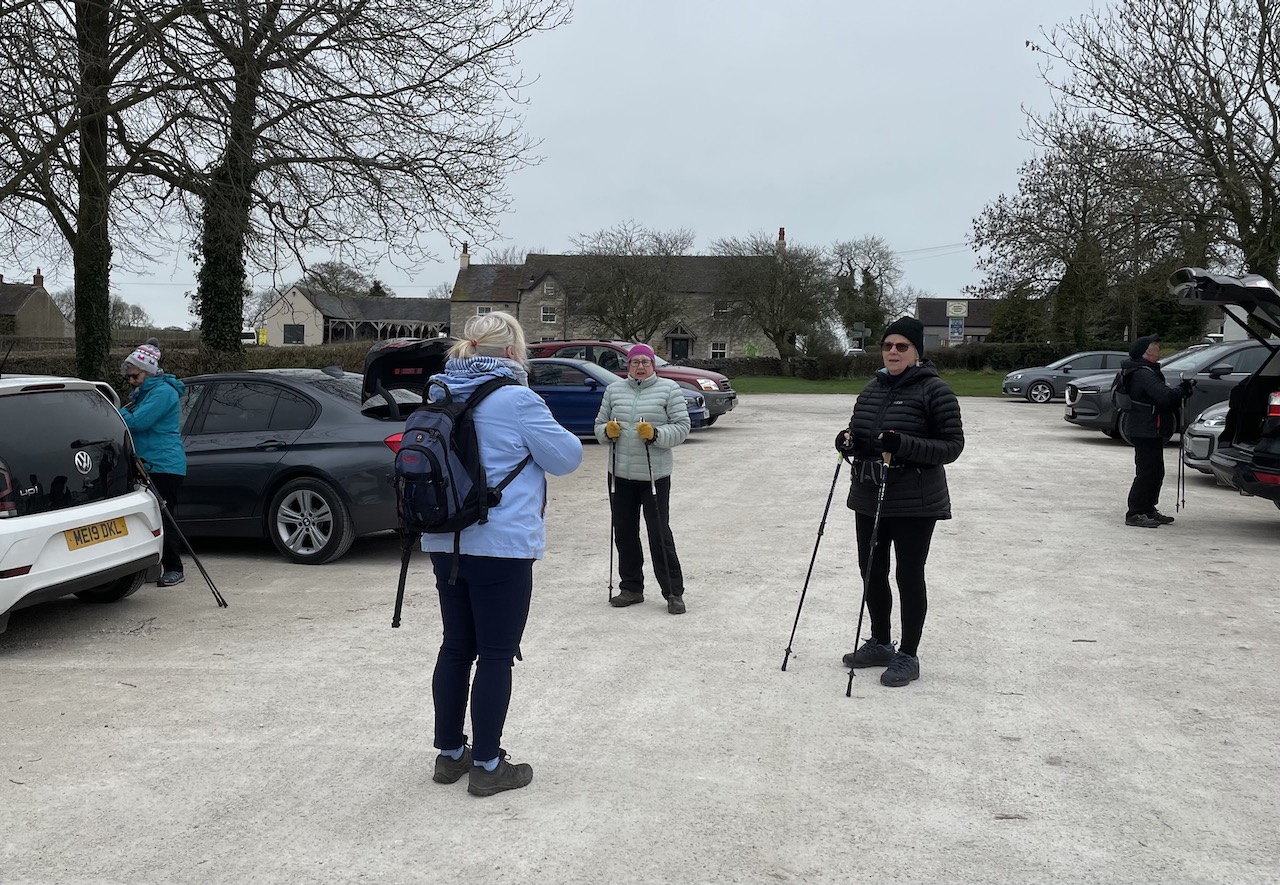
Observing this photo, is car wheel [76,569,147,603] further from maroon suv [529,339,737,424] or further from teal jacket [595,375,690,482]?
maroon suv [529,339,737,424]

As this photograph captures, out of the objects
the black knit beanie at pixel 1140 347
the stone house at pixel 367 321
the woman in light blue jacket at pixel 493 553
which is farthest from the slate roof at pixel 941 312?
the woman in light blue jacket at pixel 493 553

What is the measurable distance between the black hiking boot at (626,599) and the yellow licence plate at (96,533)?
3137 millimetres

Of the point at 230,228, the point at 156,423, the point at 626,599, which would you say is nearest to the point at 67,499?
the point at 156,423

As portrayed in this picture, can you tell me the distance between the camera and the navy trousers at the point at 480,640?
4180mm

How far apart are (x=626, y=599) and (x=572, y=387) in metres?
12.7

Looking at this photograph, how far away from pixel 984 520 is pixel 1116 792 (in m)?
7.13

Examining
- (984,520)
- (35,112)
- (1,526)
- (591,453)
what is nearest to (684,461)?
(591,453)

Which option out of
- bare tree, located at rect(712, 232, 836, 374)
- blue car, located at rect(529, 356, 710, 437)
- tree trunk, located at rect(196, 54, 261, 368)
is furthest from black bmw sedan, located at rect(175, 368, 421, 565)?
bare tree, located at rect(712, 232, 836, 374)

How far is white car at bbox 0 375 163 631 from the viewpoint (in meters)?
6.31

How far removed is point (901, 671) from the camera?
5781mm

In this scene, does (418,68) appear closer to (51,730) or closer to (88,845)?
(51,730)

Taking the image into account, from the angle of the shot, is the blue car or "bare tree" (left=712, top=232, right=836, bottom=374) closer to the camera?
the blue car

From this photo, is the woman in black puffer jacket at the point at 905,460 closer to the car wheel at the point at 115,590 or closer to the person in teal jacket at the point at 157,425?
the car wheel at the point at 115,590

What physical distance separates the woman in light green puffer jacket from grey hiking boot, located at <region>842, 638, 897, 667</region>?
166 cm
